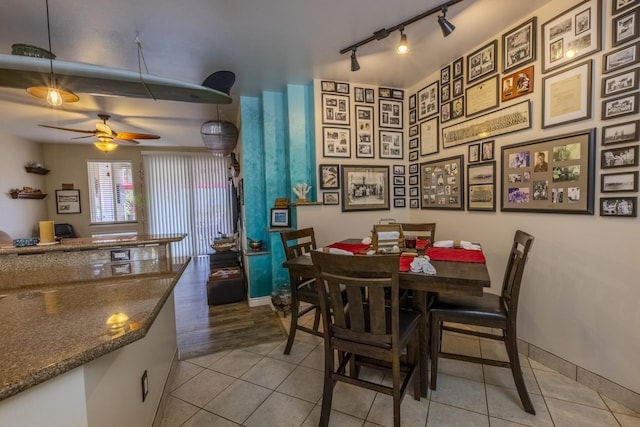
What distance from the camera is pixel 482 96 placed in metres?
2.56

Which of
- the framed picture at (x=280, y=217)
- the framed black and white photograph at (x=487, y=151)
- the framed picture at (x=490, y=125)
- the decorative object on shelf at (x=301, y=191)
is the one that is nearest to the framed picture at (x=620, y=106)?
the framed picture at (x=490, y=125)

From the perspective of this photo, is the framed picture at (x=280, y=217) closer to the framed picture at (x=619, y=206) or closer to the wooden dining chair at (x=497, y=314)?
the wooden dining chair at (x=497, y=314)

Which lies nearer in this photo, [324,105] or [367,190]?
[324,105]

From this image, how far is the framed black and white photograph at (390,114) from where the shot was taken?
11.3 ft

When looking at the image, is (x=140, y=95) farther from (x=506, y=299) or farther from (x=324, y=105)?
(x=506, y=299)

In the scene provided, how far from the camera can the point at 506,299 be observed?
6.24 ft

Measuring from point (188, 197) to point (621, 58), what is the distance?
6.99 meters

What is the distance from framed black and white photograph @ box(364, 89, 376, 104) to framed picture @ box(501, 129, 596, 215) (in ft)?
5.22

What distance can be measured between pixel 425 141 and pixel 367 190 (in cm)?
87

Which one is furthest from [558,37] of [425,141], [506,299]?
[506,299]

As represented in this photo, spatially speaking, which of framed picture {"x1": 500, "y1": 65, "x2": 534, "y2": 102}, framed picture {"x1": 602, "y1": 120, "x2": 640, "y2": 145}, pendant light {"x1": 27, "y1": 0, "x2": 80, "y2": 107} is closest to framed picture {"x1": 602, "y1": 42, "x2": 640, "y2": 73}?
framed picture {"x1": 602, "y1": 120, "x2": 640, "y2": 145}

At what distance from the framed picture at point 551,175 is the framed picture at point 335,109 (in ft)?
5.48

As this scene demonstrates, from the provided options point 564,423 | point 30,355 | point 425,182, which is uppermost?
point 425,182

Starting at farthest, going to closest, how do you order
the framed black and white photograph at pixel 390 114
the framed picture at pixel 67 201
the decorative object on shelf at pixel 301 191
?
1. the framed picture at pixel 67 201
2. the framed black and white photograph at pixel 390 114
3. the decorative object on shelf at pixel 301 191
